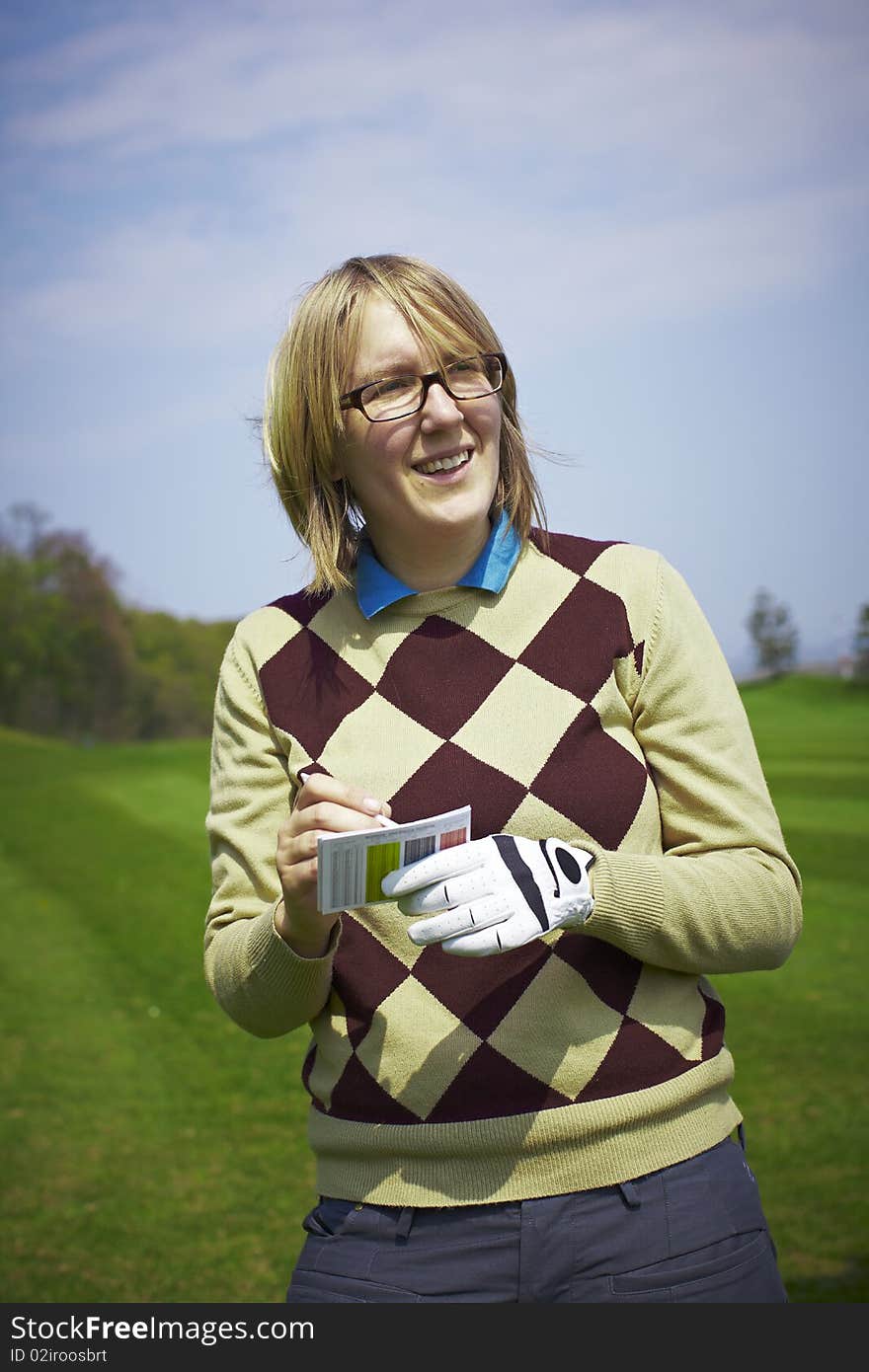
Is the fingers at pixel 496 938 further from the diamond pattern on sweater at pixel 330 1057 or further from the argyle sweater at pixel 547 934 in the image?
the diamond pattern on sweater at pixel 330 1057

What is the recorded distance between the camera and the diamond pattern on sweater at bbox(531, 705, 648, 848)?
1.75 meters

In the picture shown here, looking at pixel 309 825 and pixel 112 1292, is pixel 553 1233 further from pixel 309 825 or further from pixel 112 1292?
pixel 112 1292

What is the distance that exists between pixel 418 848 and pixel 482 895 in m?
0.10

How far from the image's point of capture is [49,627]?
3027cm

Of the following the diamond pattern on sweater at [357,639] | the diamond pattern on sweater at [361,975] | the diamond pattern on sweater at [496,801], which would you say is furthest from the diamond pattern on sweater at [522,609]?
the diamond pattern on sweater at [361,975]

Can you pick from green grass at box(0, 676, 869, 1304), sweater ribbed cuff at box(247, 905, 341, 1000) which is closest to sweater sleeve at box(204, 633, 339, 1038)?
sweater ribbed cuff at box(247, 905, 341, 1000)

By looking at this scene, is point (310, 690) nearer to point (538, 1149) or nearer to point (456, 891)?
point (456, 891)

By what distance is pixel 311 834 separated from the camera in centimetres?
155

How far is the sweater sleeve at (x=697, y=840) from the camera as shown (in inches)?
64.9

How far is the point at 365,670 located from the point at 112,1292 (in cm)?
268

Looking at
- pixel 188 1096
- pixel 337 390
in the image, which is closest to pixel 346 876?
pixel 337 390

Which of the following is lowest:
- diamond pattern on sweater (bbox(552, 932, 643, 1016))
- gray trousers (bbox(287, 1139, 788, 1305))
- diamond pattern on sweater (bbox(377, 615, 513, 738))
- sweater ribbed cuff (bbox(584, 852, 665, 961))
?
gray trousers (bbox(287, 1139, 788, 1305))

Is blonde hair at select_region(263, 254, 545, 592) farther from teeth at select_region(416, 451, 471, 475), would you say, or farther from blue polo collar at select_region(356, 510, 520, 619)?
teeth at select_region(416, 451, 471, 475)

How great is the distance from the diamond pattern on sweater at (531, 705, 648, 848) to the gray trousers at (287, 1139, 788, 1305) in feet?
1.56
